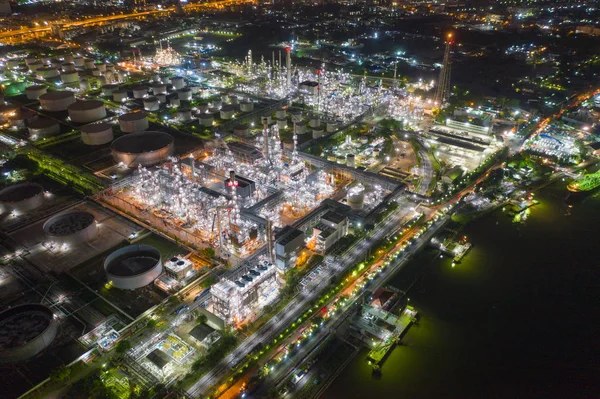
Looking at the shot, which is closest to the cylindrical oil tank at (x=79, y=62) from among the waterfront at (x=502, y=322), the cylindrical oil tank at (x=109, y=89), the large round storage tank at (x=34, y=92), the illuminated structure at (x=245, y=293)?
the cylindrical oil tank at (x=109, y=89)

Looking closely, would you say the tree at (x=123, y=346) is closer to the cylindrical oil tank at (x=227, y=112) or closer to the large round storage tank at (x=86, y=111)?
the cylindrical oil tank at (x=227, y=112)

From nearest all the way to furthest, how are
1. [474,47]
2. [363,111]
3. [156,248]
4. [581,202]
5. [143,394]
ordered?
[143,394]
[156,248]
[581,202]
[363,111]
[474,47]

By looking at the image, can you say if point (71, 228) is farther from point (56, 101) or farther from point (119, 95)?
point (119, 95)

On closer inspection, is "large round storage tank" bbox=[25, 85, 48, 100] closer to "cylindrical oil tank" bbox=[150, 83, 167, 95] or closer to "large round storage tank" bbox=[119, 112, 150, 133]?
"cylindrical oil tank" bbox=[150, 83, 167, 95]

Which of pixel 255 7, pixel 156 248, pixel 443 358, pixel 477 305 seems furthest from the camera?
pixel 255 7

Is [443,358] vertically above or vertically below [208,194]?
below

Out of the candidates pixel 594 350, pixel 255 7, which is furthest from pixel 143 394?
pixel 255 7

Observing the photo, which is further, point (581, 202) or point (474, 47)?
point (474, 47)

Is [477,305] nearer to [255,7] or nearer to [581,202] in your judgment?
[581,202]
